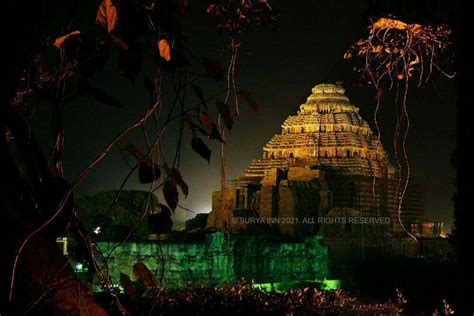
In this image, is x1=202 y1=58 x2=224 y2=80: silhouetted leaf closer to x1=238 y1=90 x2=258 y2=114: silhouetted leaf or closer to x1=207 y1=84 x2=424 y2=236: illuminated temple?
x1=238 y1=90 x2=258 y2=114: silhouetted leaf

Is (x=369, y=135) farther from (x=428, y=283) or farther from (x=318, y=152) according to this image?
(x=428, y=283)

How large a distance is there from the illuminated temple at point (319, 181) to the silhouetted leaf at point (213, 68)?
2106cm

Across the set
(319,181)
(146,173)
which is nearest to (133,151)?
(146,173)

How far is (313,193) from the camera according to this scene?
2639cm

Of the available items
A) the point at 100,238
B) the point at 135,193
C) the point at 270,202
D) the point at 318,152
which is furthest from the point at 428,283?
the point at 318,152

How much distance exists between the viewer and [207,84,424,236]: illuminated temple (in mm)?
25234

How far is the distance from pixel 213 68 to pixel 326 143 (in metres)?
30.3

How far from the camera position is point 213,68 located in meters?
1.82

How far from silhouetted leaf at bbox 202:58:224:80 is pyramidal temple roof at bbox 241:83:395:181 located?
91.2 feet

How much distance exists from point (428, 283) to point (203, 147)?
367 inches

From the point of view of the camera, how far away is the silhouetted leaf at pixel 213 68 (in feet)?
5.96

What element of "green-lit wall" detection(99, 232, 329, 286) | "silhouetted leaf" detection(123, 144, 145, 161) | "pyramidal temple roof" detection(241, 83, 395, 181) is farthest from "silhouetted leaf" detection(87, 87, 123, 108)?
"pyramidal temple roof" detection(241, 83, 395, 181)

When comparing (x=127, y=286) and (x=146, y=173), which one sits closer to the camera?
(x=146, y=173)

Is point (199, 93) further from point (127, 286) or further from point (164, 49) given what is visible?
point (127, 286)
